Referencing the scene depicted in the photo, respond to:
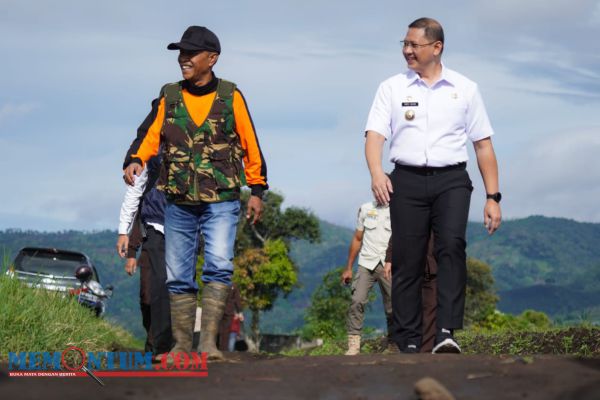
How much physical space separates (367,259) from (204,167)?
466cm

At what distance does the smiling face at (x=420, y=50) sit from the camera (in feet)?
24.6

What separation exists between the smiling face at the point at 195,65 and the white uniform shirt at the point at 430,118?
1.30m

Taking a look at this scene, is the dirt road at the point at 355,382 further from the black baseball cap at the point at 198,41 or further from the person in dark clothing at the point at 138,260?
the person in dark clothing at the point at 138,260

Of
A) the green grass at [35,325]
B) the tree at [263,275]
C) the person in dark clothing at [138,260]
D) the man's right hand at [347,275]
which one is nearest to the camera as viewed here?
the green grass at [35,325]

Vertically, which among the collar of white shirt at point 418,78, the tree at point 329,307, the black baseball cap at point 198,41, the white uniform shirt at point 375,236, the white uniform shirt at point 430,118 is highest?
the black baseball cap at point 198,41

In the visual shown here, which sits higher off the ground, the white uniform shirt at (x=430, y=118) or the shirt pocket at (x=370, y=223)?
the white uniform shirt at (x=430, y=118)

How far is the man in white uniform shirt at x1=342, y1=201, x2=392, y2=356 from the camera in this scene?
459 inches

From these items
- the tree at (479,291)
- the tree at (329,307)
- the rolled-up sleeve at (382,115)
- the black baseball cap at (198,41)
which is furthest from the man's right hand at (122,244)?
the tree at (479,291)

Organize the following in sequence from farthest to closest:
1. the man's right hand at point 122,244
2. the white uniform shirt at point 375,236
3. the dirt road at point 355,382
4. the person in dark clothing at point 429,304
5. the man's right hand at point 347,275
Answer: the man's right hand at point 347,275
the white uniform shirt at point 375,236
the man's right hand at point 122,244
the person in dark clothing at point 429,304
the dirt road at point 355,382

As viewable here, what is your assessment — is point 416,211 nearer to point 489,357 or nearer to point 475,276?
point 489,357

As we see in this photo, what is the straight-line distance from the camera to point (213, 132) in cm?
739

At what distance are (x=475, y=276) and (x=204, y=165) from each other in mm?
69781

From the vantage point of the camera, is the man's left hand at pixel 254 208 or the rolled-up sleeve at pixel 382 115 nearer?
the man's left hand at pixel 254 208
